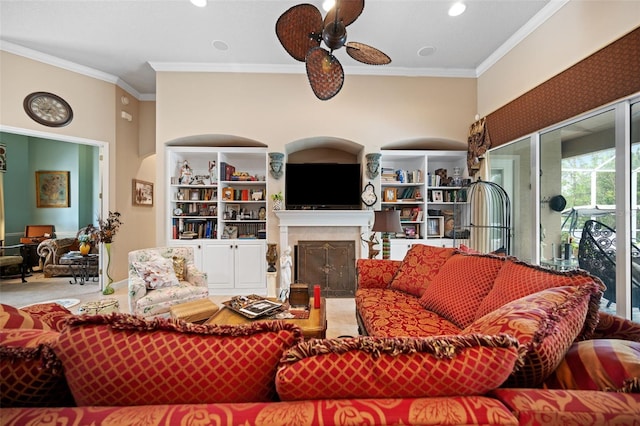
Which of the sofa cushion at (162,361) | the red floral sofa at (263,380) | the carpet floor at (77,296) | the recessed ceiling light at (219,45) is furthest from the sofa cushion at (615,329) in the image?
the recessed ceiling light at (219,45)

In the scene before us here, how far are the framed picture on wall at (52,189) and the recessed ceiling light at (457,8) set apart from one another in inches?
317

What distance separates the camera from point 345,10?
1683 millimetres

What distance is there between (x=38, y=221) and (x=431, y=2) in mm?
8524

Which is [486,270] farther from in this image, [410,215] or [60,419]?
[410,215]

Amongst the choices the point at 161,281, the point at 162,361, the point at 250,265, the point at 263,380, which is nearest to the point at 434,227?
the point at 250,265

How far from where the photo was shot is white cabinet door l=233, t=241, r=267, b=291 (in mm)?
3881

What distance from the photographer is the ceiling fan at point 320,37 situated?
1656 millimetres

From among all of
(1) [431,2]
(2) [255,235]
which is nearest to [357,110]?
(1) [431,2]

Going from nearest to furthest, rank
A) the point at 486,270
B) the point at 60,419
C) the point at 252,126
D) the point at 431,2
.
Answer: the point at 60,419 → the point at 486,270 → the point at 431,2 → the point at 252,126

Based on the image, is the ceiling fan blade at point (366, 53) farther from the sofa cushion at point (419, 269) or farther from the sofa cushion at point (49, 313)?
the sofa cushion at point (49, 313)

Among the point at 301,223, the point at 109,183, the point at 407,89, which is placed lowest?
the point at 301,223

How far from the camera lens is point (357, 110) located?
152 inches

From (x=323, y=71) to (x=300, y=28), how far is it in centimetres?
30

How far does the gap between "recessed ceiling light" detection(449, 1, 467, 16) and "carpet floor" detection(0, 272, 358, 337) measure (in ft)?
11.6
